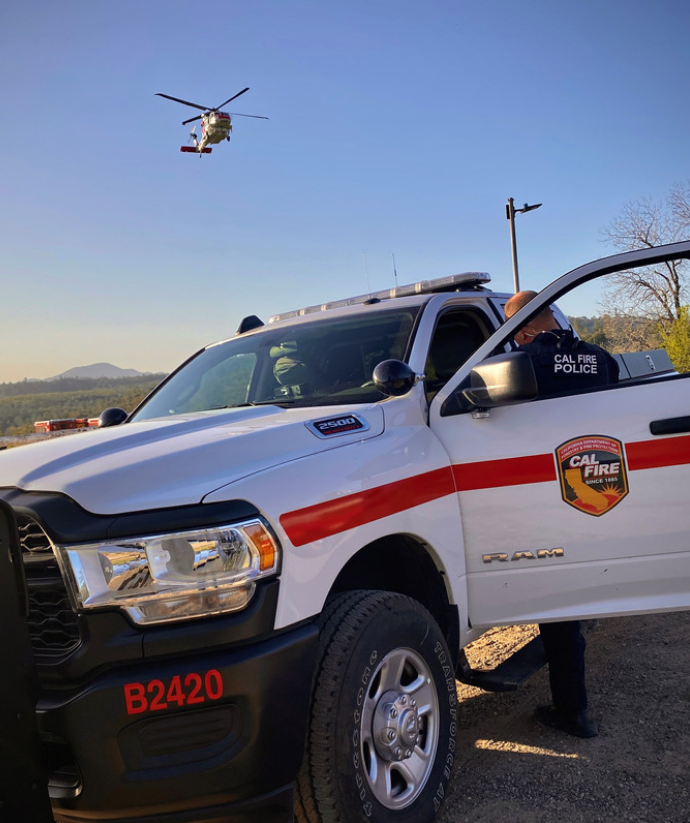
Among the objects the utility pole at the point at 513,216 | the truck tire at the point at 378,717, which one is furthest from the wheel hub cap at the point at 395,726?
the utility pole at the point at 513,216

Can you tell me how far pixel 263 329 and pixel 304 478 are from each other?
2009mm

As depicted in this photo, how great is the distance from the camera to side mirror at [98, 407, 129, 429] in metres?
4.03

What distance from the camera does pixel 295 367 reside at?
362 cm

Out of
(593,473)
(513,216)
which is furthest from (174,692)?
(513,216)

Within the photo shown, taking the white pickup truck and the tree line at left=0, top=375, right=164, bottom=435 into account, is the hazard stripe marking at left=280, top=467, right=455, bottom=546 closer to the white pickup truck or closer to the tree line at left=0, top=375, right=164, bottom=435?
the white pickup truck

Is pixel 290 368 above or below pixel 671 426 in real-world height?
above

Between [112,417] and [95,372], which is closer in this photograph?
[112,417]

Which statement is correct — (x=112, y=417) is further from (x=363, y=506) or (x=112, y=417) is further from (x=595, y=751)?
(x=595, y=751)

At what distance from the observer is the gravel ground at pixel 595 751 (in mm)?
2785

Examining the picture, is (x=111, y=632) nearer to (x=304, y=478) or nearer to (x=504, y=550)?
(x=304, y=478)

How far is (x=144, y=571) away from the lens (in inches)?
78.3

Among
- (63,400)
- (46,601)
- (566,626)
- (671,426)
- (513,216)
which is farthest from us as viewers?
(63,400)

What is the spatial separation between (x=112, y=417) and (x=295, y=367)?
114 cm

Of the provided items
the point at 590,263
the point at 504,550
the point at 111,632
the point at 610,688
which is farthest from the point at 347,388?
the point at 610,688
